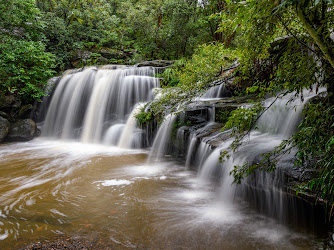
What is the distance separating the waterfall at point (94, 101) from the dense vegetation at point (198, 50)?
1.20m

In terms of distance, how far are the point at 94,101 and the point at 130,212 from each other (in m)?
8.41

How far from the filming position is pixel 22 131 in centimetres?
962

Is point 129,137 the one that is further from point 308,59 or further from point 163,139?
point 308,59

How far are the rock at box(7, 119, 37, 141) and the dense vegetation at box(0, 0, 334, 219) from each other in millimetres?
1353

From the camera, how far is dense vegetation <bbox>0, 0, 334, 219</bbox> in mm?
2127

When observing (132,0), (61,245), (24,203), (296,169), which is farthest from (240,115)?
(132,0)

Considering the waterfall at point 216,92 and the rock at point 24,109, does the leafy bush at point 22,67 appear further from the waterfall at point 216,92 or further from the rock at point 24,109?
the waterfall at point 216,92

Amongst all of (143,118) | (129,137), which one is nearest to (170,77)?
(143,118)

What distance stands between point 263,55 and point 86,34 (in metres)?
16.7

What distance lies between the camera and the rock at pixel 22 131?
9.44 metres

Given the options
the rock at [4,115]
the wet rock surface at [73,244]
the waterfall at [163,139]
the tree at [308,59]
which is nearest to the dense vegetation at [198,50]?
the tree at [308,59]

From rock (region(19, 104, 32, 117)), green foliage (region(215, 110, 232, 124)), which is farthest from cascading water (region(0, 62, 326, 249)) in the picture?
rock (region(19, 104, 32, 117))

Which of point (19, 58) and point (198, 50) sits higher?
Result: point (198, 50)

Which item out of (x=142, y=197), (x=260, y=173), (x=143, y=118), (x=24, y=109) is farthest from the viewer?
(x=24, y=109)
